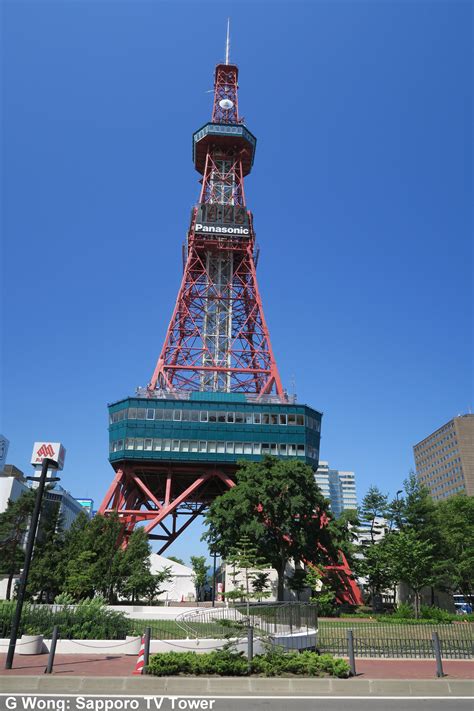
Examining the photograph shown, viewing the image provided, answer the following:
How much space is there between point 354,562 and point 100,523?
29.7 m

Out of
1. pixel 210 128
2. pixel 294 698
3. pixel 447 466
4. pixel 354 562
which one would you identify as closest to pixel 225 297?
pixel 210 128

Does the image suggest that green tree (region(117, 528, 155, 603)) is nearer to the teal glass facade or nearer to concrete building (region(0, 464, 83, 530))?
the teal glass facade

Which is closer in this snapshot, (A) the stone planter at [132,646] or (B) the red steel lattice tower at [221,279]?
(A) the stone planter at [132,646]

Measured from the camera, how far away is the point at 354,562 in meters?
59.6

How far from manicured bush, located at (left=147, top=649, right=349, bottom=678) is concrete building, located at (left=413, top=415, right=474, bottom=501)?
123 meters

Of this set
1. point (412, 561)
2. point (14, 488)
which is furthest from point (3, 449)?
point (412, 561)

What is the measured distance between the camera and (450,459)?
141875 mm

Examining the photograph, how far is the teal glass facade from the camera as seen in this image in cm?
6438

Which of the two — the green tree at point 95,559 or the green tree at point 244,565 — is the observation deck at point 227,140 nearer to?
the green tree at point 95,559

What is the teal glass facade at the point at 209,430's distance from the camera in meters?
64.4

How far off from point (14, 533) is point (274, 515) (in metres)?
22.8

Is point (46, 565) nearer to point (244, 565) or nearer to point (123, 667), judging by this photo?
Result: point (244, 565)

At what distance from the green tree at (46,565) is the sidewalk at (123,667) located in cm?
2189

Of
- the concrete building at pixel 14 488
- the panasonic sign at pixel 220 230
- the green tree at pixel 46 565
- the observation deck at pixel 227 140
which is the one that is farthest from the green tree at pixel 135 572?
the observation deck at pixel 227 140
